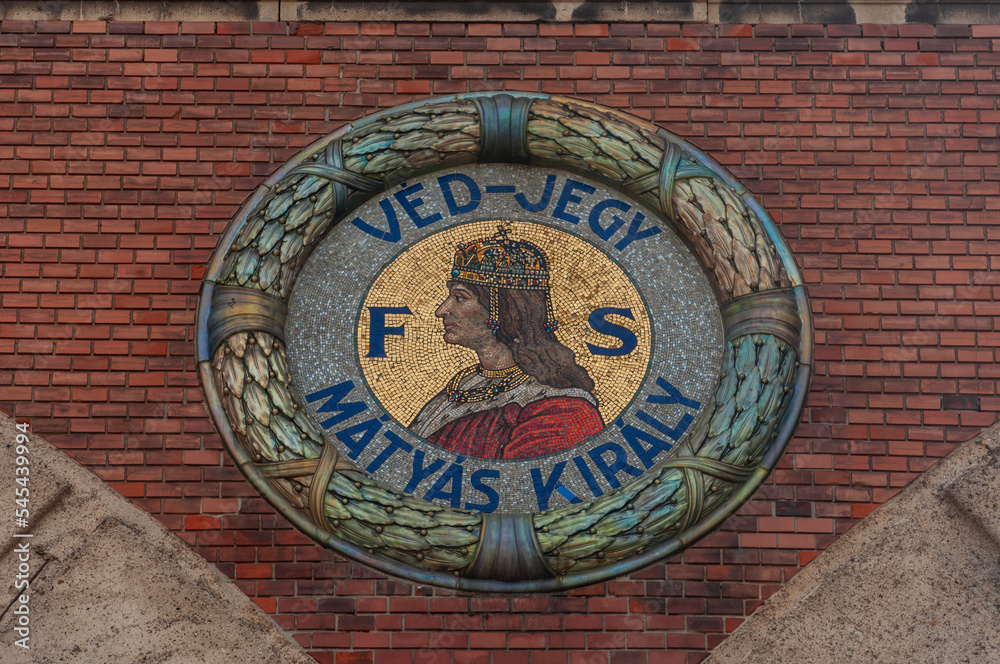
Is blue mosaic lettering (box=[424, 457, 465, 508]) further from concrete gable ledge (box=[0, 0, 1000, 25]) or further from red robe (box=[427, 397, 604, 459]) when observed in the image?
concrete gable ledge (box=[0, 0, 1000, 25])

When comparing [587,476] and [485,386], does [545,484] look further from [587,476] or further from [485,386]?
[485,386]

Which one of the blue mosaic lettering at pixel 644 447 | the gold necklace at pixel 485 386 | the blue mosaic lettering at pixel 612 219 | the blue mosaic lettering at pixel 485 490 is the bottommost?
the blue mosaic lettering at pixel 485 490

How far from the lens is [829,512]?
26.5 feet

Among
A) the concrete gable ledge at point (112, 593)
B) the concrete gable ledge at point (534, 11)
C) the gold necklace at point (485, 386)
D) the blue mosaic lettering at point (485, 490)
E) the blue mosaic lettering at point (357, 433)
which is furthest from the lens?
the concrete gable ledge at point (534, 11)

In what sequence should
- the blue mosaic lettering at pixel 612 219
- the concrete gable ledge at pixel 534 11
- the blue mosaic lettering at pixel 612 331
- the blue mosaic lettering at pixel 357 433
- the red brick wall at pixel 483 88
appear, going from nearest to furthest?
the red brick wall at pixel 483 88, the blue mosaic lettering at pixel 357 433, the blue mosaic lettering at pixel 612 331, the blue mosaic lettering at pixel 612 219, the concrete gable ledge at pixel 534 11

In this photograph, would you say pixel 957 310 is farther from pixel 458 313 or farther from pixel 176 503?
pixel 176 503

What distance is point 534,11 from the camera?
29.4 ft

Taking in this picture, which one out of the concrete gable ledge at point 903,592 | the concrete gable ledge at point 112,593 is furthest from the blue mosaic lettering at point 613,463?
the concrete gable ledge at point 112,593

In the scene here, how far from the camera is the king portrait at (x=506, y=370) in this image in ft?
27.0

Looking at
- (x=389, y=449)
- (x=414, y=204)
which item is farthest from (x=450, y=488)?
(x=414, y=204)

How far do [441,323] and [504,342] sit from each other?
0.39 metres

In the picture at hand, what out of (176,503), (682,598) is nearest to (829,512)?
(682,598)

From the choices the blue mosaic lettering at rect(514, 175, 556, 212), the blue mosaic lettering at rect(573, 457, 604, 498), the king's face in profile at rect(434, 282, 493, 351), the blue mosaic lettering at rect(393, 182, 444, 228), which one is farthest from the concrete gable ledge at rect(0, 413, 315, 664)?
the blue mosaic lettering at rect(514, 175, 556, 212)

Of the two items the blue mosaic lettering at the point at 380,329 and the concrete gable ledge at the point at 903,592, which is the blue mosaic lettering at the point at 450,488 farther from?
the concrete gable ledge at the point at 903,592
